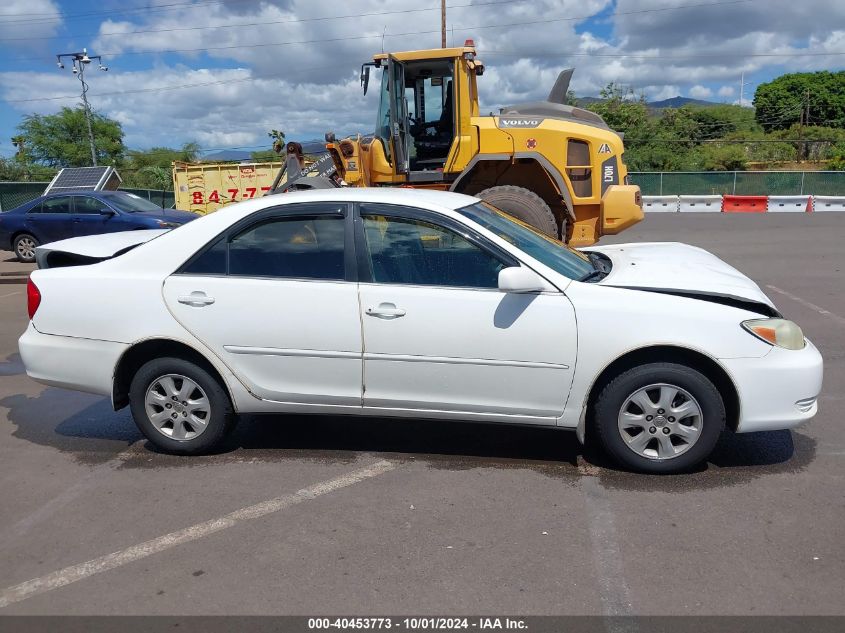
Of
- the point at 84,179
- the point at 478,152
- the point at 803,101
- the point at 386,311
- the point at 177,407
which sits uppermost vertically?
the point at 803,101

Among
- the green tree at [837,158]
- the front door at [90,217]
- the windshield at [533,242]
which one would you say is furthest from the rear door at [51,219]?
the green tree at [837,158]

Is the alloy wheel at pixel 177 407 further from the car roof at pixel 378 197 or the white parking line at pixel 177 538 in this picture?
the car roof at pixel 378 197

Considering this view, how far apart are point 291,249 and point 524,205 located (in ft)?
20.9

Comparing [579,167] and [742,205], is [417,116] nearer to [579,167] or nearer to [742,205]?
[579,167]

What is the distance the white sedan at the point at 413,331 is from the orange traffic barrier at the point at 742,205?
25048 millimetres

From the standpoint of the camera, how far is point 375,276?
439cm

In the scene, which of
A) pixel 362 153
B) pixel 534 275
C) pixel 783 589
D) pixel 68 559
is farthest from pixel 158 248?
pixel 362 153

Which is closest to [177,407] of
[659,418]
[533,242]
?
[533,242]

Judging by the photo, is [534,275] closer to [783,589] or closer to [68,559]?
[783,589]

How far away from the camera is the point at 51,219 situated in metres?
15.1

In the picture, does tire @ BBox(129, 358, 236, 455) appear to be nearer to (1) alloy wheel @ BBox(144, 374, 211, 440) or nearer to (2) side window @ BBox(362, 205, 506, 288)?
(1) alloy wheel @ BBox(144, 374, 211, 440)

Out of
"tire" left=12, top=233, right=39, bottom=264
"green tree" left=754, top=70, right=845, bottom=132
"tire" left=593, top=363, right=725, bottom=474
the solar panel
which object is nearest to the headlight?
"tire" left=593, top=363, right=725, bottom=474

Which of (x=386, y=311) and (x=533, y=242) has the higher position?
(x=533, y=242)

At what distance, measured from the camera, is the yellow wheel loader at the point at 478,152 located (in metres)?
10.8
